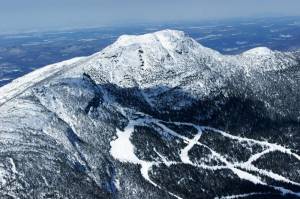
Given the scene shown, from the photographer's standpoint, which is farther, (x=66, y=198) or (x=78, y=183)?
(x=78, y=183)

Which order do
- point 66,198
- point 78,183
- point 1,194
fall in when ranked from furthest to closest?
point 78,183 < point 66,198 < point 1,194

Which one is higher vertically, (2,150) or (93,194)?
(2,150)

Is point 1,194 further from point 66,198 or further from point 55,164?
point 55,164

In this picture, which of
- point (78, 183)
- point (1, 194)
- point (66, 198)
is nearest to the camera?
point (1, 194)

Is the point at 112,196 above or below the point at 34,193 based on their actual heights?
below

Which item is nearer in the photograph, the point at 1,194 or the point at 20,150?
the point at 1,194

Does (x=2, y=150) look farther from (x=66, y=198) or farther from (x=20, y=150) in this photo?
(x=66, y=198)

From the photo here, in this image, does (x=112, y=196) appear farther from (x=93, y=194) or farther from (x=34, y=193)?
(x=34, y=193)

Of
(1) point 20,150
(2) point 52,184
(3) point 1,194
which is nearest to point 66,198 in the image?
(2) point 52,184

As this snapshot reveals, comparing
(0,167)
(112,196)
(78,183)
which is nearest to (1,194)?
(0,167)
